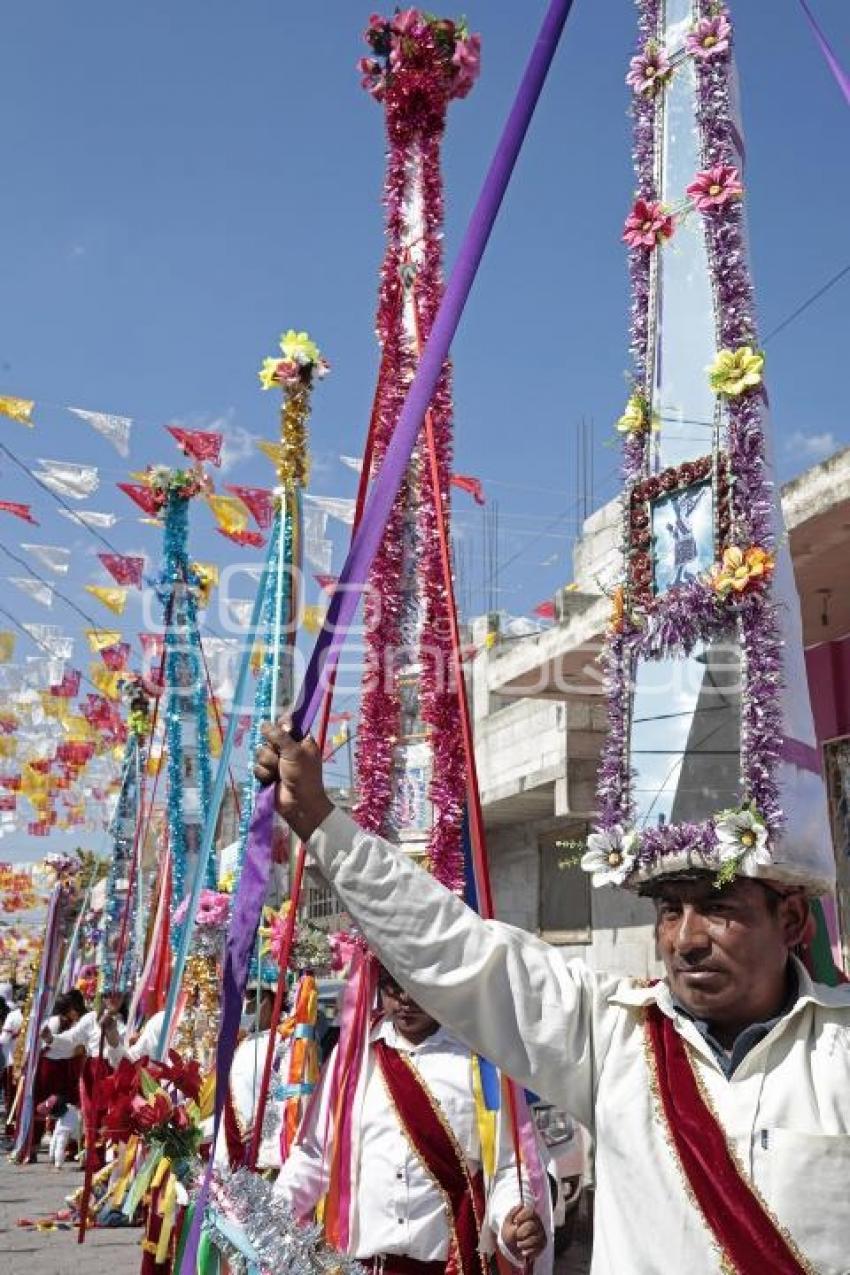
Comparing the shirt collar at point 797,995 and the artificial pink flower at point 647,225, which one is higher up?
the artificial pink flower at point 647,225

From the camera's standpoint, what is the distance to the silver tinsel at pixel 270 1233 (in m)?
3.30

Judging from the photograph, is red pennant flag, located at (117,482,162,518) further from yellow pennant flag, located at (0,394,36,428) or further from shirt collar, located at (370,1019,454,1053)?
shirt collar, located at (370,1019,454,1053)

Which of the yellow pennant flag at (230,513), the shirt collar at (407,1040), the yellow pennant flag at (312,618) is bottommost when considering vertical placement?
the shirt collar at (407,1040)

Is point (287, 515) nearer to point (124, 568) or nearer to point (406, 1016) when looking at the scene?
point (406, 1016)

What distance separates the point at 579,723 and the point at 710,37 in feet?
29.8

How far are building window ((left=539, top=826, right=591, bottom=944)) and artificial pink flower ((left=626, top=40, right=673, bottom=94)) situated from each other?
12162 mm

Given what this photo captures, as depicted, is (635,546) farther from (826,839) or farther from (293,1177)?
(293,1177)

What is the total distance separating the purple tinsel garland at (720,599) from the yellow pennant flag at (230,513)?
9.45 m

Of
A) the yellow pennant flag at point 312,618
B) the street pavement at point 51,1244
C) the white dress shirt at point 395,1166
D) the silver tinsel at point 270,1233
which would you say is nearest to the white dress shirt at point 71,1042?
the street pavement at point 51,1244

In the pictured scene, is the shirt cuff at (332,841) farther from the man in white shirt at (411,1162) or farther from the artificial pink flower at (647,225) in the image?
the artificial pink flower at (647,225)

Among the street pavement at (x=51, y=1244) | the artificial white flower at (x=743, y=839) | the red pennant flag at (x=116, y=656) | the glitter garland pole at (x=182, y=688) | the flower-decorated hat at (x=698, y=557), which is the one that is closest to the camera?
the artificial white flower at (x=743, y=839)

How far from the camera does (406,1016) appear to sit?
13.5 feet

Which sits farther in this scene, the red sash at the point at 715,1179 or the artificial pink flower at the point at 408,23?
the artificial pink flower at the point at 408,23

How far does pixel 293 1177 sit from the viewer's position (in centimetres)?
401
